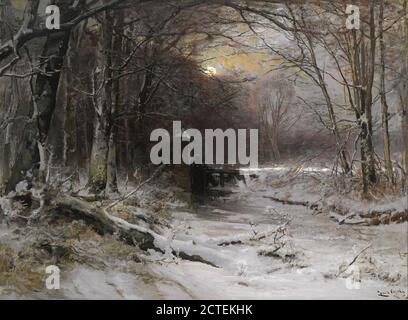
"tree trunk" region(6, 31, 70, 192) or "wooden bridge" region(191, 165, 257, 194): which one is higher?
"tree trunk" region(6, 31, 70, 192)

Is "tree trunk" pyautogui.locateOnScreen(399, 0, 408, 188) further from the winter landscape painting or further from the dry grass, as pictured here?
the dry grass

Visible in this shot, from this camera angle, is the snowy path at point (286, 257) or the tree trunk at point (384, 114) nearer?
the snowy path at point (286, 257)

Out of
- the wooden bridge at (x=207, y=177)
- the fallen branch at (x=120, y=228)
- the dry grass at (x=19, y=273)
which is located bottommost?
the dry grass at (x=19, y=273)

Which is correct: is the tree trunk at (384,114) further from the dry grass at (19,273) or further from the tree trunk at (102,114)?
the dry grass at (19,273)

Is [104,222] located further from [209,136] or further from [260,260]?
[260,260]

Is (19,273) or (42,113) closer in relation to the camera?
(19,273)

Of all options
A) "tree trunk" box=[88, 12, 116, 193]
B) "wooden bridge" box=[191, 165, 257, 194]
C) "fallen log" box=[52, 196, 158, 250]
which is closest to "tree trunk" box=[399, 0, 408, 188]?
"wooden bridge" box=[191, 165, 257, 194]

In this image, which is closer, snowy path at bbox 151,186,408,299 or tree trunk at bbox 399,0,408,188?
snowy path at bbox 151,186,408,299

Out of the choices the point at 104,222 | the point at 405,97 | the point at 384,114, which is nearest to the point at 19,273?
the point at 104,222

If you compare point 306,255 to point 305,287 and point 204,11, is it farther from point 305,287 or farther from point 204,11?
point 204,11

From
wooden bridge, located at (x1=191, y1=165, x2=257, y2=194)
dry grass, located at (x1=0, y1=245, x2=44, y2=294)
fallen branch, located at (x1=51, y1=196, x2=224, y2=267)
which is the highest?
wooden bridge, located at (x1=191, y1=165, x2=257, y2=194)

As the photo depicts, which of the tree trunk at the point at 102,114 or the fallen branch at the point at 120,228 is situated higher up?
the tree trunk at the point at 102,114

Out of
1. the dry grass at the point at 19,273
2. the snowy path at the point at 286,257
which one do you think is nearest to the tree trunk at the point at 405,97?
the snowy path at the point at 286,257
